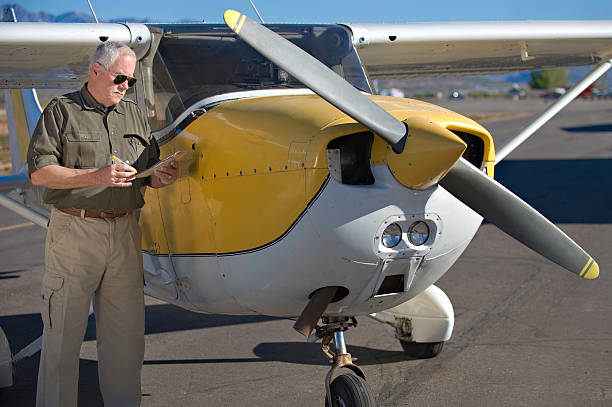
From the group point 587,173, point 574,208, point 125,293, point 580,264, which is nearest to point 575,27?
point 580,264

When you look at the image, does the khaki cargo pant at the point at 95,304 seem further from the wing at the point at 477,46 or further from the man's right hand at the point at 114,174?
the wing at the point at 477,46

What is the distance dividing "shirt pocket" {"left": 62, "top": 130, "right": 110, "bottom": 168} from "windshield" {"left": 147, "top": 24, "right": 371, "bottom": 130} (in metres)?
0.69

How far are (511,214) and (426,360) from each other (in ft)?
6.94

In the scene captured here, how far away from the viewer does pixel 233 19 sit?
3.00m

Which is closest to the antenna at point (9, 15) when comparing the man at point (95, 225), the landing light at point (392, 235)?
the man at point (95, 225)

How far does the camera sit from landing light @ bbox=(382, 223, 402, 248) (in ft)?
10.8

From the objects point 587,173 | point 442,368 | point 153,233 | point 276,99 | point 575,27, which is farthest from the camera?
point 587,173

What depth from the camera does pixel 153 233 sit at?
4.39 metres

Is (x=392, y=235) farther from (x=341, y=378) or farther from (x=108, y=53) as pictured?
(x=108, y=53)

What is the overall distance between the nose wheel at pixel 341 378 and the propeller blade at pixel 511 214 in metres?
1.03

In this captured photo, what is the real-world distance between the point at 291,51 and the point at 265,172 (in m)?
0.55

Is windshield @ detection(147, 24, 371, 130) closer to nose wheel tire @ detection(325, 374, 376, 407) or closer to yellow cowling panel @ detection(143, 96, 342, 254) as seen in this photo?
yellow cowling panel @ detection(143, 96, 342, 254)

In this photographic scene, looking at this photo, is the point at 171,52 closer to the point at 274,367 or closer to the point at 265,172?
the point at 265,172

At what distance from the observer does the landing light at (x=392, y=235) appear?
10.8 ft
